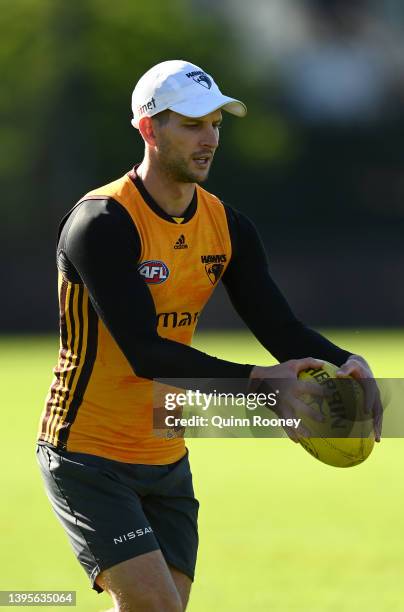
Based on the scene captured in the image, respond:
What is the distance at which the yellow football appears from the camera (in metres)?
5.60

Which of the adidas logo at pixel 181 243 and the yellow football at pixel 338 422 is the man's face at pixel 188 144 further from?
the yellow football at pixel 338 422

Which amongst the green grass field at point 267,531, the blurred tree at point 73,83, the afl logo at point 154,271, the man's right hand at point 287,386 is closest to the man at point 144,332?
the afl logo at point 154,271

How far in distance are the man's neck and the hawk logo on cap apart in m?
0.43

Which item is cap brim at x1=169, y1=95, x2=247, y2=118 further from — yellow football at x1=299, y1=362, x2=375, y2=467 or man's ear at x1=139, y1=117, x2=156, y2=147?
yellow football at x1=299, y1=362, x2=375, y2=467

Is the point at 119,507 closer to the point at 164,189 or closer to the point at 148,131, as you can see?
the point at 164,189

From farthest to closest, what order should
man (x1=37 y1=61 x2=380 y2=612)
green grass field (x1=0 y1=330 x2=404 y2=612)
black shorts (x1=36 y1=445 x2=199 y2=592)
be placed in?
green grass field (x1=0 y1=330 x2=404 y2=612) < black shorts (x1=36 y1=445 x2=199 y2=592) < man (x1=37 y1=61 x2=380 y2=612)

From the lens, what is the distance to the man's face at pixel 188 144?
6.10m

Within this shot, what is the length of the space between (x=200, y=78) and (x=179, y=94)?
0.17 m

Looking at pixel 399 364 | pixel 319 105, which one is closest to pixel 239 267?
pixel 399 364

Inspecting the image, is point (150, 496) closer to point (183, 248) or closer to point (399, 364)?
point (183, 248)

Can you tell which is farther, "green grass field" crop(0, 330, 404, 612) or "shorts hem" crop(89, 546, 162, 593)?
"green grass field" crop(0, 330, 404, 612)

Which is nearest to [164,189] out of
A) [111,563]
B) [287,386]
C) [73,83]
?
[287,386]

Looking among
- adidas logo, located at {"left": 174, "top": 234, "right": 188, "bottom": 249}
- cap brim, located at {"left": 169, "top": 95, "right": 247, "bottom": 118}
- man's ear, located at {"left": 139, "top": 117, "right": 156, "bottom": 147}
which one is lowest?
adidas logo, located at {"left": 174, "top": 234, "right": 188, "bottom": 249}

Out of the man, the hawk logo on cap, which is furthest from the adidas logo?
the hawk logo on cap
